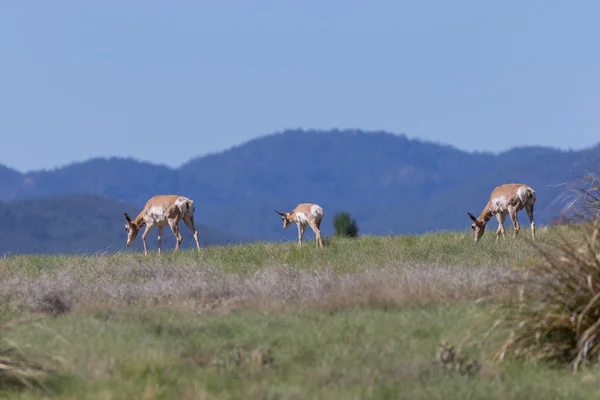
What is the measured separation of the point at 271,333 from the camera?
A: 39.2 feet

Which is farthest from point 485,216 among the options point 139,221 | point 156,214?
point 139,221

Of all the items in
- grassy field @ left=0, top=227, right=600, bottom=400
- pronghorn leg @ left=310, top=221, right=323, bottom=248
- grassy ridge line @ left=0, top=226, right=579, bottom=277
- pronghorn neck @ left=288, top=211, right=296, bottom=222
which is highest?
pronghorn neck @ left=288, top=211, right=296, bottom=222

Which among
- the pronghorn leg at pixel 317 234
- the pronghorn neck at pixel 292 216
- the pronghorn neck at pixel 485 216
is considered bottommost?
the pronghorn leg at pixel 317 234

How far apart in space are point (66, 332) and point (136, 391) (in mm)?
3229

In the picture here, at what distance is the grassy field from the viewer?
9.55 metres

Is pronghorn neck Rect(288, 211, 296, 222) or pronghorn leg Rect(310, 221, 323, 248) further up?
pronghorn neck Rect(288, 211, 296, 222)

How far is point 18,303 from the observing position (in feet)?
49.0

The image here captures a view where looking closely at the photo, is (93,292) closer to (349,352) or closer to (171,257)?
(349,352)

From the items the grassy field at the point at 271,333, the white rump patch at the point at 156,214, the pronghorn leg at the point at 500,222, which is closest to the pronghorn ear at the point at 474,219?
the pronghorn leg at the point at 500,222

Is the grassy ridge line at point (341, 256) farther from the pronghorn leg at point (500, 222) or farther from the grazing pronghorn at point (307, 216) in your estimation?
the grazing pronghorn at point (307, 216)

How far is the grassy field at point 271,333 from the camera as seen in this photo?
9.55 meters

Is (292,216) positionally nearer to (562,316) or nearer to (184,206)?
(184,206)

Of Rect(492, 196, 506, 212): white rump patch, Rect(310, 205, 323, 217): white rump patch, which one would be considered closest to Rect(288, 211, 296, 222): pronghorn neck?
Rect(310, 205, 323, 217): white rump patch

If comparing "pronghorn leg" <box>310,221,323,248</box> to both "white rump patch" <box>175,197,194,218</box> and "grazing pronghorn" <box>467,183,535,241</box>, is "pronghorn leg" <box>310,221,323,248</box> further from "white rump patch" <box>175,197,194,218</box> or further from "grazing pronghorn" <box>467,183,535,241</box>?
"grazing pronghorn" <box>467,183,535,241</box>
